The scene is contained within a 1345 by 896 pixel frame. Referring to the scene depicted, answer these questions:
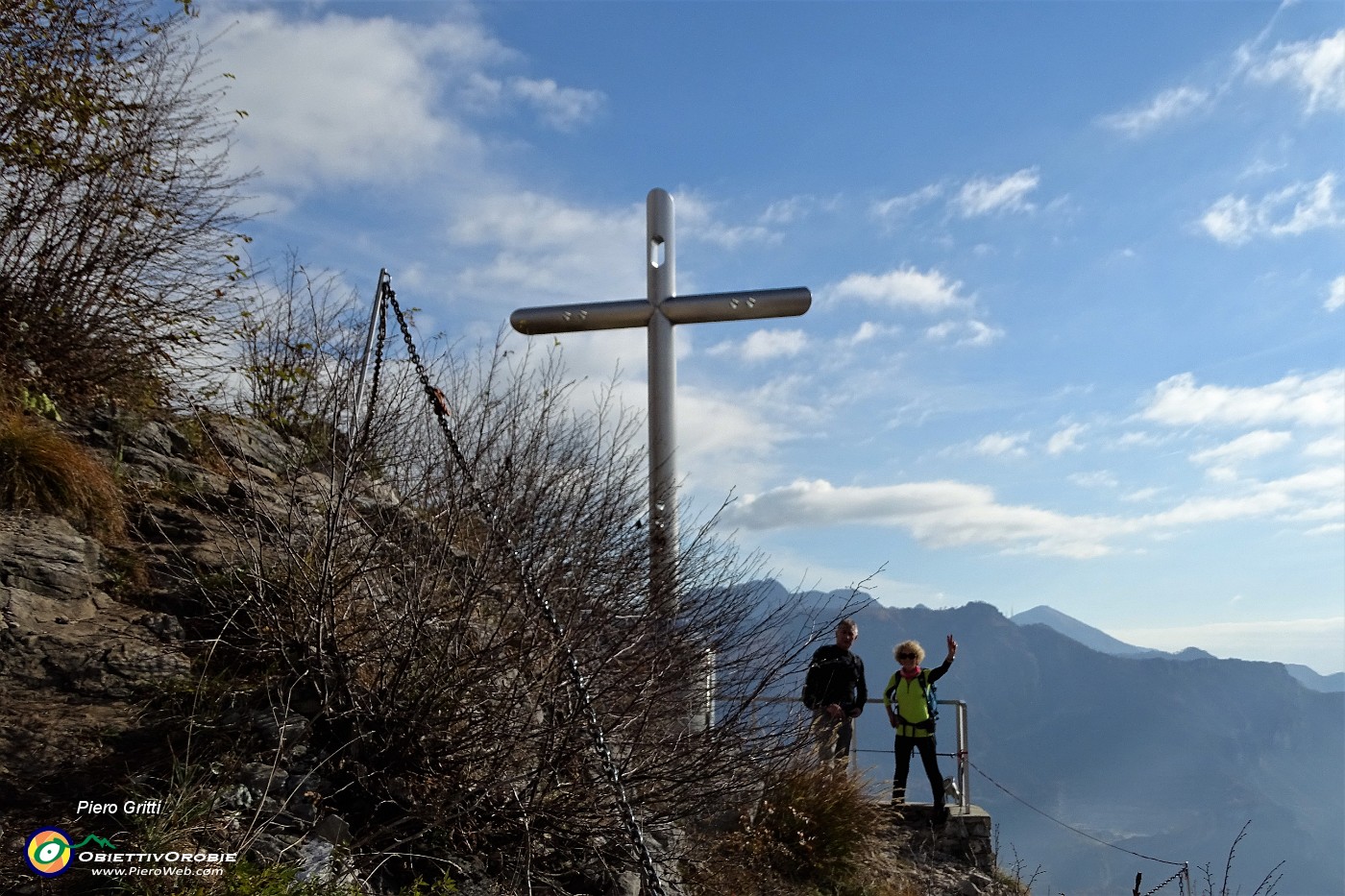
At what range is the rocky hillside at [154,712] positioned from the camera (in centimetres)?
414

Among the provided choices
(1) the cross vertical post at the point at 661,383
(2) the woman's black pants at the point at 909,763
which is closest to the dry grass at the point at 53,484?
(1) the cross vertical post at the point at 661,383

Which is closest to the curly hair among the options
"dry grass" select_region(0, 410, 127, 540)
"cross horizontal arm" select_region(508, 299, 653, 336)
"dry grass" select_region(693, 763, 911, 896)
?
"dry grass" select_region(693, 763, 911, 896)

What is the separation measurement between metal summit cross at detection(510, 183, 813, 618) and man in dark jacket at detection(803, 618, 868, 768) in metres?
1.71

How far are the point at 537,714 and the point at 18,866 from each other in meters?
2.20

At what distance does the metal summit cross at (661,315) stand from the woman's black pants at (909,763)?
8.97 feet

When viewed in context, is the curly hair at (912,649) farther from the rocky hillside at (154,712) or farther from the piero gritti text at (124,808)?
the piero gritti text at (124,808)

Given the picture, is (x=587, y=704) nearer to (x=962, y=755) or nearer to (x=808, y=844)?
(x=808, y=844)

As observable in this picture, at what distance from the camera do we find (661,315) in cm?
982

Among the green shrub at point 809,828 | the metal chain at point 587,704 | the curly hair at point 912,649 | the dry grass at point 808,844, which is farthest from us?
the curly hair at point 912,649

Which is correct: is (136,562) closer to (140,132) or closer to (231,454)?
(231,454)

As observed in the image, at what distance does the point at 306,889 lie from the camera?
3924 mm

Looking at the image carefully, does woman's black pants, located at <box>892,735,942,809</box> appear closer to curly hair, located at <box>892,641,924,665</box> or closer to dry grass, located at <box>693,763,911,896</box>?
curly hair, located at <box>892,641,924,665</box>

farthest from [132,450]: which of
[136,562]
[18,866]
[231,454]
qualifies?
[18,866]

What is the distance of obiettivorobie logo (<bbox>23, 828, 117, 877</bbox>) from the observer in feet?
12.5
